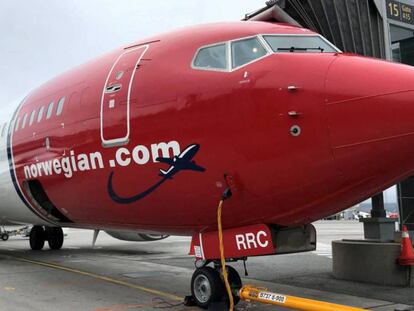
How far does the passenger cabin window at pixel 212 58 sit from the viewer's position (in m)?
6.21

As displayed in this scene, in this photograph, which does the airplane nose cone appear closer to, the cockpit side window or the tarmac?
the cockpit side window

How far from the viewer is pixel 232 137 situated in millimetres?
5785

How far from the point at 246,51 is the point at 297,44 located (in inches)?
24.3

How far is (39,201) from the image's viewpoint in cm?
975

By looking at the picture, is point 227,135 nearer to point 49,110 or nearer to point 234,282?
point 234,282

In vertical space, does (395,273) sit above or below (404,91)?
below

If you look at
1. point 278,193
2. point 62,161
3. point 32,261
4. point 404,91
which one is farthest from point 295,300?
point 32,261

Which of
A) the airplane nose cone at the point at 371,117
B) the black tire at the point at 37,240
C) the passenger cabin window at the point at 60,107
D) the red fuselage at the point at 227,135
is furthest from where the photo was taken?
the black tire at the point at 37,240

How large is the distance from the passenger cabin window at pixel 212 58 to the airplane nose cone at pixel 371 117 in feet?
4.80

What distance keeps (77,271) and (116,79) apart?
18.3ft

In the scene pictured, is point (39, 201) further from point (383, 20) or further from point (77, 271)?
point (383, 20)

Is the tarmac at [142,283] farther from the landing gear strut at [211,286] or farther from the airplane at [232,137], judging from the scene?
the airplane at [232,137]

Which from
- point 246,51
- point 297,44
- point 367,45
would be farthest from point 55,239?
point 297,44

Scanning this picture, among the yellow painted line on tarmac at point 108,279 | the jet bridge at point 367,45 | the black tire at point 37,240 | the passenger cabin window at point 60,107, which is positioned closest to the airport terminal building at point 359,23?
the jet bridge at point 367,45
